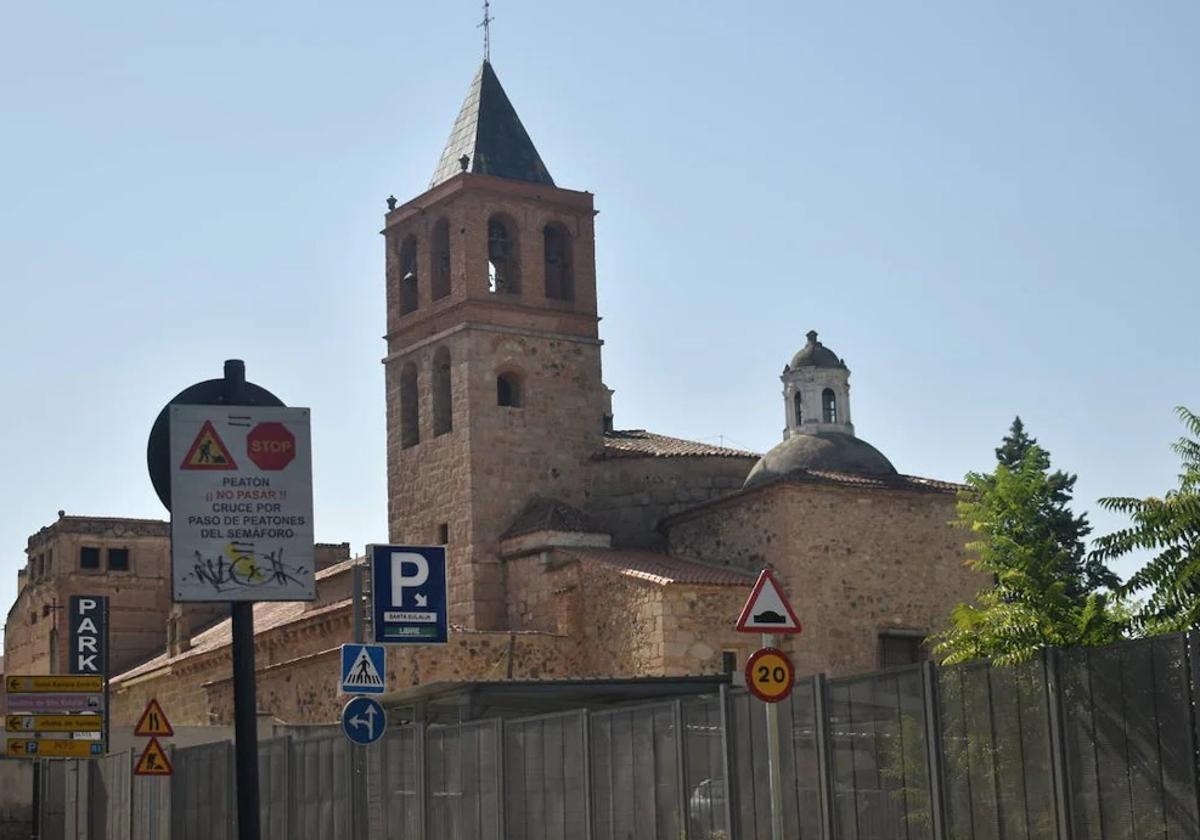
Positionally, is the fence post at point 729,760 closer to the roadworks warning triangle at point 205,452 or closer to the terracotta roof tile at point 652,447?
the roadworks warning triangle at point 205,452

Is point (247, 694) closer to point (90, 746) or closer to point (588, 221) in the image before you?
point (90, 746)

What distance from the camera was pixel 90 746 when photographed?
80.3ft

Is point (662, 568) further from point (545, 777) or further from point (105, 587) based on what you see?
point (105, 587)

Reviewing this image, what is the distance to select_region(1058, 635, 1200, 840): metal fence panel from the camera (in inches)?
504

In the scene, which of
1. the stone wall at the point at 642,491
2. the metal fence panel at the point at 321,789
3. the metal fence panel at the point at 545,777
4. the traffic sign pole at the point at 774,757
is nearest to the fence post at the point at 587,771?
the metal fence panel at the point at 545,777

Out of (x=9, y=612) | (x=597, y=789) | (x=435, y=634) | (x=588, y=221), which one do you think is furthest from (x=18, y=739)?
(x=9, y=612)

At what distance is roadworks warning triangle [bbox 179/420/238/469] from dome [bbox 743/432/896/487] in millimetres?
31528

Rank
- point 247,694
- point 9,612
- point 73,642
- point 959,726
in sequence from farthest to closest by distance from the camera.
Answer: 1. point 9,612
2. point 73,642
3. point 959,726
4. point 247,694

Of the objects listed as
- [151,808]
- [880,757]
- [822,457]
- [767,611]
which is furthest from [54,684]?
[822,457]

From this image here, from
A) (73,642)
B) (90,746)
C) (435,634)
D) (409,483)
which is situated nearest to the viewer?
(435,634)

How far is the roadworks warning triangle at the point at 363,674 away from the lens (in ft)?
62.4

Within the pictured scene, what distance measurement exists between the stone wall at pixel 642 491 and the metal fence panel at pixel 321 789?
76.8 ft

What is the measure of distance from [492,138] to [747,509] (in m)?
11.8

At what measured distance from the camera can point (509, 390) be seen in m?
48.1
